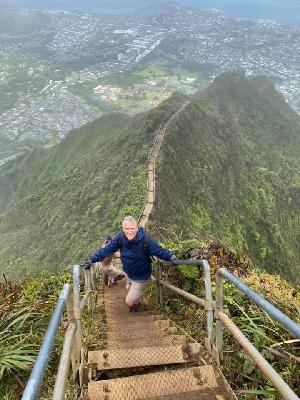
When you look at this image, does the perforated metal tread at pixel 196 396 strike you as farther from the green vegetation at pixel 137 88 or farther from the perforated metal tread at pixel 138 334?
the green vegetation at pixel 137 88

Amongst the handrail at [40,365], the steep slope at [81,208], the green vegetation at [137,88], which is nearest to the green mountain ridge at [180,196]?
the steep slope at [81,208]

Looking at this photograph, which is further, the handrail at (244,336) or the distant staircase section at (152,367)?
the distant staircase section at (152,367)

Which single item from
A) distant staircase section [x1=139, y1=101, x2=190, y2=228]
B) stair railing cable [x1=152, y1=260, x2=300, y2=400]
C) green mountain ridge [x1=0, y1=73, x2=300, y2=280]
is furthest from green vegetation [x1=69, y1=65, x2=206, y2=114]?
stair railing cable [x1=152, y1=260, x2=300, y2=400]

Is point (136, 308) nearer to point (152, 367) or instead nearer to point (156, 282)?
point (156, 282)

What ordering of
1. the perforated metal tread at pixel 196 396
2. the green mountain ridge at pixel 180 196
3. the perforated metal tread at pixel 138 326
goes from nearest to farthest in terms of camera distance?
the perforated metal tread at pixel 196 396 → the perforated metal tread at pixel 138 326 → the green mountain ridge at pixel 180 196

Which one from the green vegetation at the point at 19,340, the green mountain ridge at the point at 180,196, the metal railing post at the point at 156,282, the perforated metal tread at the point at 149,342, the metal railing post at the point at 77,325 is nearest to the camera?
the metal railing post at the point at 77,325

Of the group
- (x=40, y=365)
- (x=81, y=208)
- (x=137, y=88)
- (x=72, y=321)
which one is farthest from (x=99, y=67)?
(x=40, y=365)

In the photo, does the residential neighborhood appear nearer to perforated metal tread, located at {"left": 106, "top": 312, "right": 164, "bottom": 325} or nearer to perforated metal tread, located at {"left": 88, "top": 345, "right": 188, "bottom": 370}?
perforated metal tread, located at {"left": 106, "top": 312, "right": 164, "bottom": 325}
